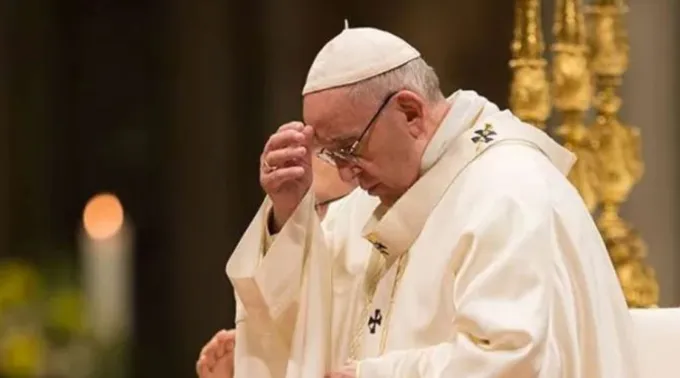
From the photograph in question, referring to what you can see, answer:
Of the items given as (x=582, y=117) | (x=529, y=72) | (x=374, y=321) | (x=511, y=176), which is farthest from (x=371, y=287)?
(x=582, y=117)

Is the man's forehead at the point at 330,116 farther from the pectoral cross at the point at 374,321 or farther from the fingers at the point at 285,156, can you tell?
the pectoral cross at the point at 374,321

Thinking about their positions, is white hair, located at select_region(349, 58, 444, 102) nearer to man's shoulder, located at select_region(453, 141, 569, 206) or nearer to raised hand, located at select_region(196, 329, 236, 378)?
man's shoulder, located at select_region(453, 141, 569, 206)

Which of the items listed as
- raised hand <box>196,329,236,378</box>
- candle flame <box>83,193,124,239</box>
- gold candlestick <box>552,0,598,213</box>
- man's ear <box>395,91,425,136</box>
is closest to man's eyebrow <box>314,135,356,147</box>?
man's ear <box>395,91,425,136</box>

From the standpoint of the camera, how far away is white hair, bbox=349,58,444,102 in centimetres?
308

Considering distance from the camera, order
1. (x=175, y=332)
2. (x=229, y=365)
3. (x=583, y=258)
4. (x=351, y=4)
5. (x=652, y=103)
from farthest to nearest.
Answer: (x=175, y=332)
(x=351, y=4)
(x=652, y=103)
(x=229, y=365)
(x=583, y=258)

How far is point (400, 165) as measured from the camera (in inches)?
122

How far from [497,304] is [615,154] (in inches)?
61.0

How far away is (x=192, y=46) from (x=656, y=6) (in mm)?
1900

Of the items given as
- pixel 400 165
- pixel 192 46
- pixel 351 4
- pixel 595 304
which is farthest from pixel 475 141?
pixel 192 46

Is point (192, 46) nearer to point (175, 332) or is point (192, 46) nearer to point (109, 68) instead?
point (109, 68)

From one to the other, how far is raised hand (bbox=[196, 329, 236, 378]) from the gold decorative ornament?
1.12 meters

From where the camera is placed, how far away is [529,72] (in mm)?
4180

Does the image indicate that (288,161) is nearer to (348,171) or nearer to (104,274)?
(348,171)

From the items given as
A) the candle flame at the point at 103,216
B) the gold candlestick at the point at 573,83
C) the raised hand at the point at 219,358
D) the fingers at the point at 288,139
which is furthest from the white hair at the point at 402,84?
the candle flame at the point at 103,216
